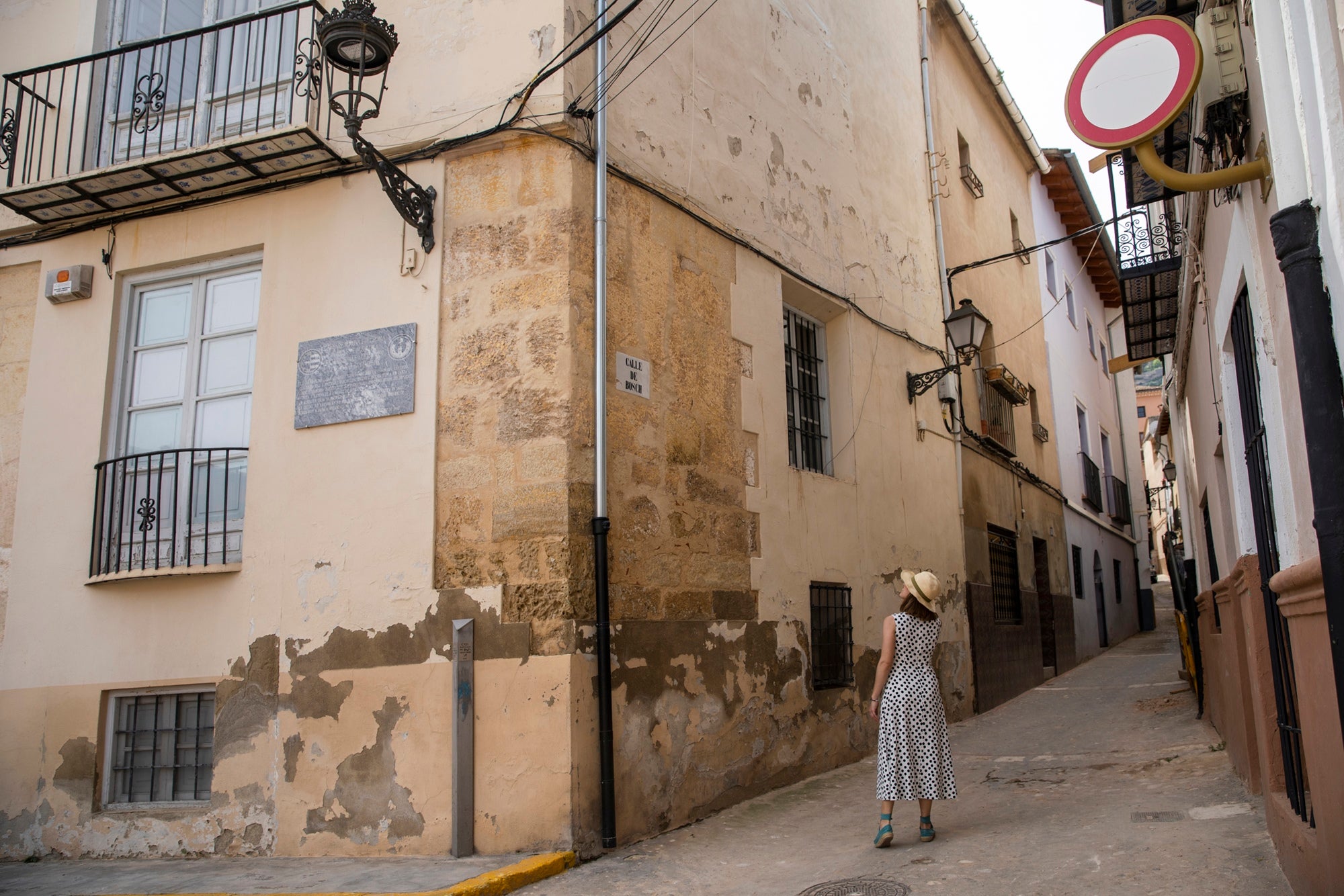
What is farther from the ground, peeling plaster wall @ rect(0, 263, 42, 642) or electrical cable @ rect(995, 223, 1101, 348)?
electrical cable @ rect(995, 223, 1101, 348)

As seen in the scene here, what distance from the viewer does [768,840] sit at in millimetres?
6000

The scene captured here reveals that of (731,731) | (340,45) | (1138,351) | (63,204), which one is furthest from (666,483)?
(1138,351)

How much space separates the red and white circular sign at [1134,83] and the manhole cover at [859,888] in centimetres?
328

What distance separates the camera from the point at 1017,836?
18.2 feet

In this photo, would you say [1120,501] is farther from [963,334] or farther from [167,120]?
[167,120]

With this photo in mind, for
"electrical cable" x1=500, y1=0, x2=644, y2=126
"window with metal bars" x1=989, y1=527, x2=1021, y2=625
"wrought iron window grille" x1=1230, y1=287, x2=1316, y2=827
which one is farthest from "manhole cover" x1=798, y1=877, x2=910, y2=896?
"window with metal bars" x1=989, y1=527, x2=1021, y2=625

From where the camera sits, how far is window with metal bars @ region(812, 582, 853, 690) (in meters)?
8.06

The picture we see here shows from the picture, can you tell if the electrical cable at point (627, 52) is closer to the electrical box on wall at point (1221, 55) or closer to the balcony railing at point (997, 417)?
the electrical box on wall at point (1221, 55)

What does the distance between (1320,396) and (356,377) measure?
5.19m

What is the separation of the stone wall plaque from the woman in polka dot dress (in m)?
3.12

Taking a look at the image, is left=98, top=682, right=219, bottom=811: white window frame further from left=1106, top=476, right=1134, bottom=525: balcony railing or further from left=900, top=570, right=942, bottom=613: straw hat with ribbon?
left=1106, top=476, right=1134, bottom=525: balcony railing

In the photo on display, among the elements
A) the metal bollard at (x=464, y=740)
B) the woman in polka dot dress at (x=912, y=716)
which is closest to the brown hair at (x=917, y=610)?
the woman in polka dot dress at (x=912, y=716)

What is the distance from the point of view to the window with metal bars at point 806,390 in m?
8.53

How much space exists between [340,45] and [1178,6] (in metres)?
4.29
